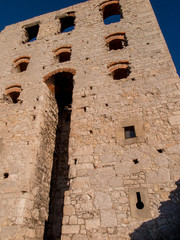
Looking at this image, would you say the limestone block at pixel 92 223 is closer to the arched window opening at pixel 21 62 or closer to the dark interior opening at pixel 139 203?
the dark interior opening at pixel 139 203

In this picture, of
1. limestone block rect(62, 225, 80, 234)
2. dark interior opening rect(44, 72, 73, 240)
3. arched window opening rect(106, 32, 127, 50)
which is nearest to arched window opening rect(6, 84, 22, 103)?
dark interior opening rect(44, 72, 73, 240)

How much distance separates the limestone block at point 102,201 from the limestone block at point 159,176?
114 centimetres

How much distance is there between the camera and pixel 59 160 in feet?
28.8

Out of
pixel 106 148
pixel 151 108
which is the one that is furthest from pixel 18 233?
pixel 151 108

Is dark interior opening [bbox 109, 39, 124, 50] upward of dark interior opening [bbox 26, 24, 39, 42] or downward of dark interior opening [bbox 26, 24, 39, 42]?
downward

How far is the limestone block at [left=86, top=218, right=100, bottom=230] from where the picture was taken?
14.7 ft

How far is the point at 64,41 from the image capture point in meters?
10.2

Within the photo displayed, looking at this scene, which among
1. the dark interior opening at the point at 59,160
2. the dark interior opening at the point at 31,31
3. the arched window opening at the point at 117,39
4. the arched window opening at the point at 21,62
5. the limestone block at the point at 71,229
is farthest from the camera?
the dark interior opening at the point at 31,31

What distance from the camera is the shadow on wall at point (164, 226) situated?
4011 millimetres

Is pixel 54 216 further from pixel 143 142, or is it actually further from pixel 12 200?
pixel 143 142

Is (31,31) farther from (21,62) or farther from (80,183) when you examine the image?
(80,183)

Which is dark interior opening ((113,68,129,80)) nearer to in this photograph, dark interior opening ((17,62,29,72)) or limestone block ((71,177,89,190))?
limestone block ((71,177,89,190))

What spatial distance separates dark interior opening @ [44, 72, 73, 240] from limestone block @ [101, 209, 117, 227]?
10.1 feet

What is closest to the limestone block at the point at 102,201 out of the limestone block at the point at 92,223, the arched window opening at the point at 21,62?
the limestone block at the point at 92,223
